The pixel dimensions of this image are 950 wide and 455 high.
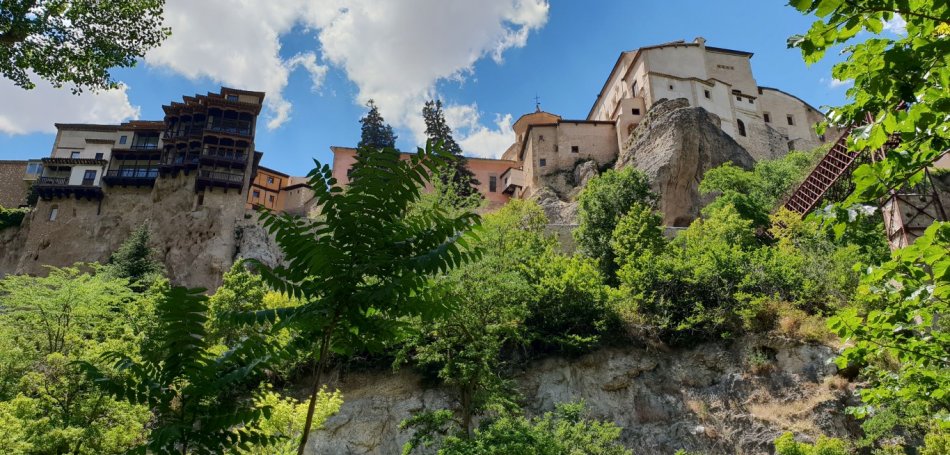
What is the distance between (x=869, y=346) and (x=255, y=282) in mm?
23861

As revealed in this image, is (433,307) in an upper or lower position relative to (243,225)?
lower

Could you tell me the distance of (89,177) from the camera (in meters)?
47.7

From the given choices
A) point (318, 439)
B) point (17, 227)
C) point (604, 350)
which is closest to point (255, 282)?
point (318, 439)

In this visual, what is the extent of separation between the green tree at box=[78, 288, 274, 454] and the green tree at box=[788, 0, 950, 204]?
557 centimetres

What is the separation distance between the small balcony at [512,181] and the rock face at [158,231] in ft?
80.7

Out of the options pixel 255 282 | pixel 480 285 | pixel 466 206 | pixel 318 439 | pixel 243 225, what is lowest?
pixel 318 439

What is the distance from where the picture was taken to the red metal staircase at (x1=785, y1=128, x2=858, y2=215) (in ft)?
85.3

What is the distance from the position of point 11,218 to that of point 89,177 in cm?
717

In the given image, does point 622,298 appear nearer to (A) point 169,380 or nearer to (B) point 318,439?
(B) point 318,439

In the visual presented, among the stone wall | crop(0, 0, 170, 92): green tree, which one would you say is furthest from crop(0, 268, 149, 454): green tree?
the stone wall

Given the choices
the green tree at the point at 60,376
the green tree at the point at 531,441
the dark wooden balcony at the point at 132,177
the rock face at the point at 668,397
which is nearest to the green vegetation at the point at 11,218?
the dark wooden balcony at the point at 132,177

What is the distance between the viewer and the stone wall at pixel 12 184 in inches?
2160

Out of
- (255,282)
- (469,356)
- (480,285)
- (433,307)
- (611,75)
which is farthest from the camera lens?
(611,75)

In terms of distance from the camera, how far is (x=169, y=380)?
5.67 metres
